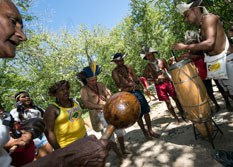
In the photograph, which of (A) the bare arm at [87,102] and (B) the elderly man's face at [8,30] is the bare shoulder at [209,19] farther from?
(B) the elderly man's face at [8,30]

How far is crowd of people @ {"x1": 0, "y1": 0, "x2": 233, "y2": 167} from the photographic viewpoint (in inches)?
35.8

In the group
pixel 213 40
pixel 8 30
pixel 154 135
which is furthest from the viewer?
pixel 154 135

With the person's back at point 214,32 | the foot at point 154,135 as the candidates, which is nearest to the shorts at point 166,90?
the foot at point 154,135

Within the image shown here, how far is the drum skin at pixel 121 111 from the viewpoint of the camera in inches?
43.4

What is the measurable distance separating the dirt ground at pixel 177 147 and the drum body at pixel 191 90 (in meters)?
0.61

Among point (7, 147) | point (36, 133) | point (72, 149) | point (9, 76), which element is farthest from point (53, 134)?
point (9, 76)

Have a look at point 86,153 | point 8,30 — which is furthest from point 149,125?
point 8,30

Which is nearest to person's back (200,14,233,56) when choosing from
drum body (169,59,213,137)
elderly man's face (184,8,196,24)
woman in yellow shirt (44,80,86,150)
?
elderly man's face (184,8,196,24)

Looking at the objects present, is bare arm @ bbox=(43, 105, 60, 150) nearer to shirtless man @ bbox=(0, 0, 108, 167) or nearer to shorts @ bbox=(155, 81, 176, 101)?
shirtless man @ bbox=(0, 0, 108, 167)

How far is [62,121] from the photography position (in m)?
3.48

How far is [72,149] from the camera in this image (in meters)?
0.89

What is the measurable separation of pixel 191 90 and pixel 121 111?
2811mm

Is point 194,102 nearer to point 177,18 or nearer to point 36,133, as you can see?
point 36,133

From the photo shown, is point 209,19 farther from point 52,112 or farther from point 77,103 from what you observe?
point 52,112
